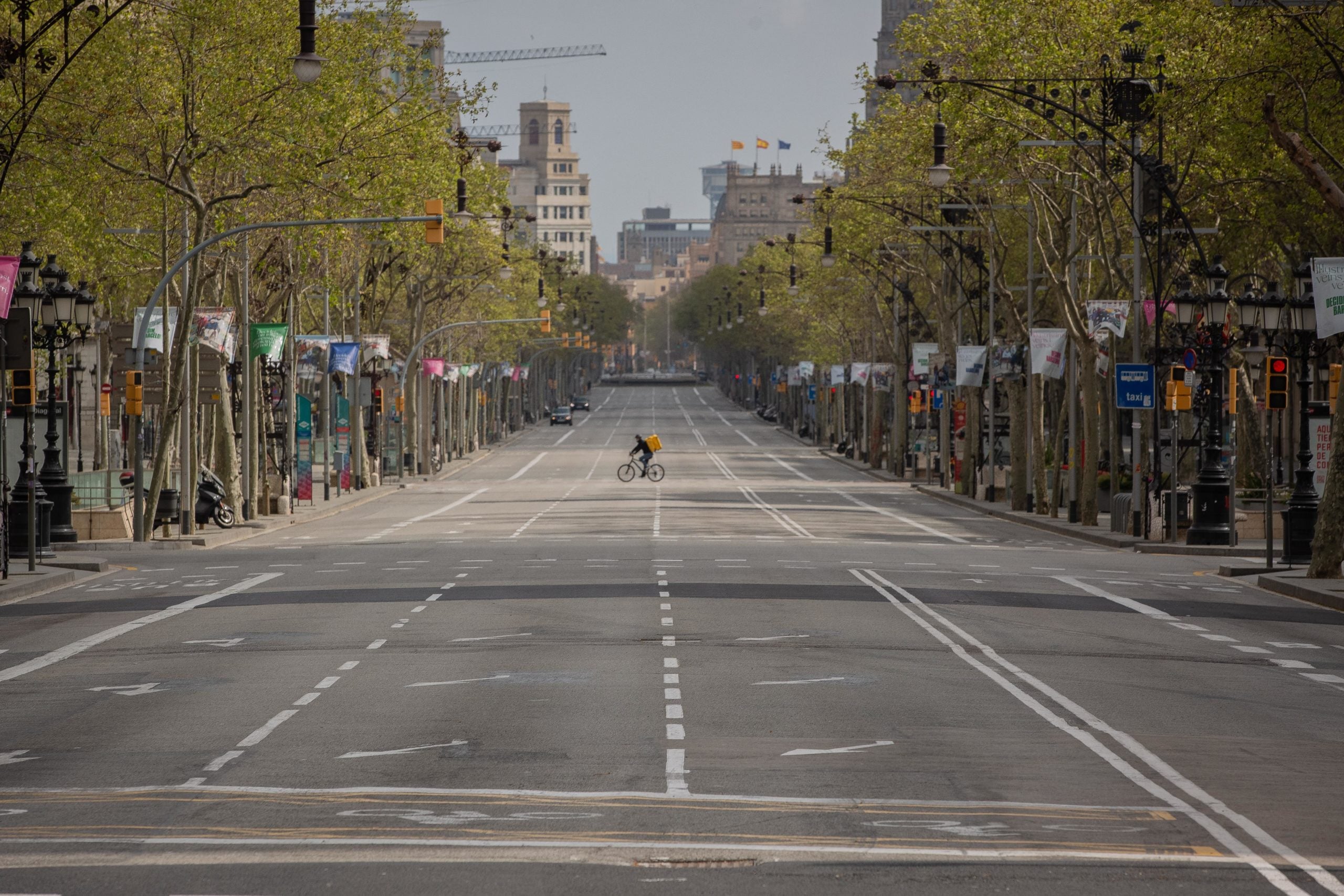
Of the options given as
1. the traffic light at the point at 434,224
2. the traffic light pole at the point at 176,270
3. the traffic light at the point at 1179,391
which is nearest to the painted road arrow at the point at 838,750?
the traffic light at the point at 434,224

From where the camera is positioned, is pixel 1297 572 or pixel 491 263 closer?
pixel 1297 572

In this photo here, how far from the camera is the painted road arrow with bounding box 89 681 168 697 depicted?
17.0 meters

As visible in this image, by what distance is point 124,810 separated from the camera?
1127 centimetres

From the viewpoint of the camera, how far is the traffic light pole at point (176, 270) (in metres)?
37.4

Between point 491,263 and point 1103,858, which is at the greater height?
point 491,263

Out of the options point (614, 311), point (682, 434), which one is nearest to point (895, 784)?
point (682, 434)

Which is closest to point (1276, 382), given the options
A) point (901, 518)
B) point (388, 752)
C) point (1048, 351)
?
point (1048, 351)

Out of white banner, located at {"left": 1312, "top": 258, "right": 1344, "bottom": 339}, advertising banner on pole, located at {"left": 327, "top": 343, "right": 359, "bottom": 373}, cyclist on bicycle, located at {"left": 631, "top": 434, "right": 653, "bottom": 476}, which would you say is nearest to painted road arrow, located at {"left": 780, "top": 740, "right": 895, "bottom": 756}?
white banner, located at {"left": 1312, "top": 258, "right": 1344, "bottom": 339}

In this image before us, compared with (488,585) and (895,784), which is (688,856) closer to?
(895,784)

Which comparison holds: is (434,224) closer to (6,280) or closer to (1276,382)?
(6,280)

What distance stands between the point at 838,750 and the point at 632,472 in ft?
211

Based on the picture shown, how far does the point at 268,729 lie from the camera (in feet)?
47.9

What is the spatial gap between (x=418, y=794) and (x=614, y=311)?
619 feet

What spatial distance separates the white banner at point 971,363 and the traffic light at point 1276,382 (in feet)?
83.3
